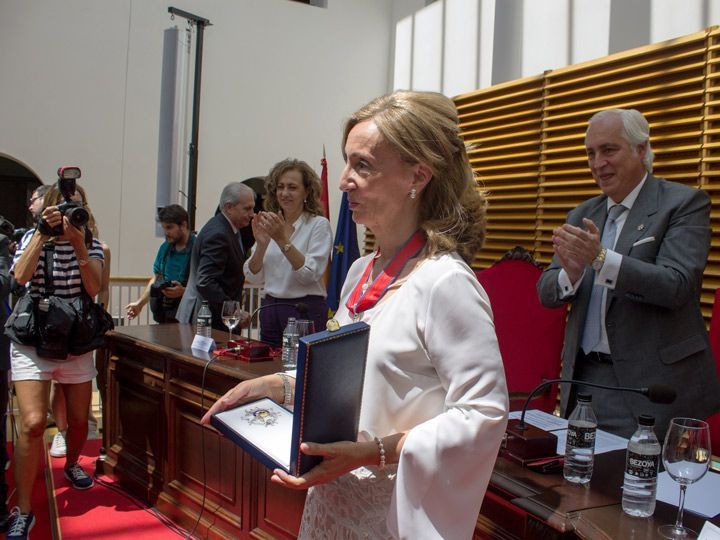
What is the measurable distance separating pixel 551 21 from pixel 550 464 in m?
4.66

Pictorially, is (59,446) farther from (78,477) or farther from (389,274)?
(389,274)

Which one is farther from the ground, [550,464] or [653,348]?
[653,348]

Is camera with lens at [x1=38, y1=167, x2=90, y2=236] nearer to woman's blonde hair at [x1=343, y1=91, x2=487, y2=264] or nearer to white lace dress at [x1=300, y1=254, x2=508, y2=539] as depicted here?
woman's blonde hair at [x1=343, y1=91, x2=487, y2=264]

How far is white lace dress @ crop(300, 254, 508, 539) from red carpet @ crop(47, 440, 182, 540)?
7.43 ft

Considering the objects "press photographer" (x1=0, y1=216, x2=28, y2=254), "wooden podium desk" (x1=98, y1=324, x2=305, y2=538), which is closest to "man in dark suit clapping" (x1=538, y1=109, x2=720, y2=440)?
"wooden podium desk" (x1=98, y1=324, x2=305, y2=538)

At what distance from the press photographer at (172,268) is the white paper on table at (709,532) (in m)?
4.14

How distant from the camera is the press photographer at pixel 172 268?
4875mm

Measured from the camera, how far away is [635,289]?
2.11 m

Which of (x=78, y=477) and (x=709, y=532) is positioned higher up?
(x=709, y=532)

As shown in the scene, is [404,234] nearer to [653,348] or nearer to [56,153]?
[653,348]

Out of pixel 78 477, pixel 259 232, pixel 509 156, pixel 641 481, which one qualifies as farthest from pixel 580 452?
pixel 509 156

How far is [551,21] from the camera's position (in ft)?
17.6

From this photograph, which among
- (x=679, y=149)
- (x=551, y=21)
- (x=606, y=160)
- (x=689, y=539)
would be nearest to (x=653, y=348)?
(x=606, y=160)

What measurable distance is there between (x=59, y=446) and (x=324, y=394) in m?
3.68
